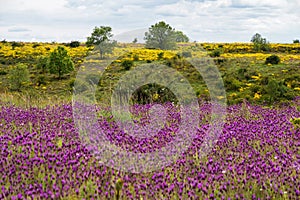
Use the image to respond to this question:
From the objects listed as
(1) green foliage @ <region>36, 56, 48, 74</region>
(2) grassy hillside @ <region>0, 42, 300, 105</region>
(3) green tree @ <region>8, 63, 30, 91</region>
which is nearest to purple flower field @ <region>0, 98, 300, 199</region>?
(2) grassy hillside @ <region>0, 42, 300, 105</region>

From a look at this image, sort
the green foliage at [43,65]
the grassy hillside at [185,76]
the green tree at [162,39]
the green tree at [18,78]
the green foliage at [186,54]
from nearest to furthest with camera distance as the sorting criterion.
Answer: the grassy hillside at [185,76], the green tree at [18,78], the green tree at [162,39], the green foliage at [186,54], the green foliage at [43,65]

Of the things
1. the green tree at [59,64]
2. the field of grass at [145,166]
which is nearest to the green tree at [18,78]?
the green tree at [59,64]

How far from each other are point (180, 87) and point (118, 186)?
37.3ft

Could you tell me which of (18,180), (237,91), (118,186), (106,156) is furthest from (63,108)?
(237,91)

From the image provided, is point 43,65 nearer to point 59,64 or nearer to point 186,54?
point 59,64

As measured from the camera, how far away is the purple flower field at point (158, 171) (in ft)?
13.3

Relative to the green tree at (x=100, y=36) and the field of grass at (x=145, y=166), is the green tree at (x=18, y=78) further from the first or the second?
the field of grass at (x=145, y=166)

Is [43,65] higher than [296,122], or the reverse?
[296,122]

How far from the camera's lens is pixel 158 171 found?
473 cm

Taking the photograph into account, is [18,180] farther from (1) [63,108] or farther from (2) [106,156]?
(1) [63,108]

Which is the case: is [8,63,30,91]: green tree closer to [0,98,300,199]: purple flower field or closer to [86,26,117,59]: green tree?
[86,26,117,59]: green tree

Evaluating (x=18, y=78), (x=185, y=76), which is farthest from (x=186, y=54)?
(x=18, y=78)

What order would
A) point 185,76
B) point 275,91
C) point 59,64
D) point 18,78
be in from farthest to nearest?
point 59,64, point 18,78, point 185,76, point 275,91

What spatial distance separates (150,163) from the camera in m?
4.86
